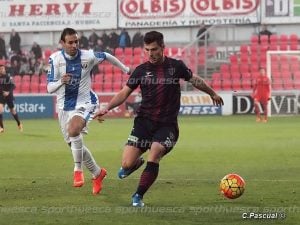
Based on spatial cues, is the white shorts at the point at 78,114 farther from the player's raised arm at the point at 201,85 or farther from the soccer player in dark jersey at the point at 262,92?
the soccer player in dark jersey at the point at 262,92

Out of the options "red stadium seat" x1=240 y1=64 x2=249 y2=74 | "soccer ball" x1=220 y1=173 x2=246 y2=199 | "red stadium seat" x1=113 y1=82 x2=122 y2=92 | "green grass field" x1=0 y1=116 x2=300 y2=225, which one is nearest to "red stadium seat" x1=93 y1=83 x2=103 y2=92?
"red stadium seat" x1=113 y1=82 x2=122 y2=92

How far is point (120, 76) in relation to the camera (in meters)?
35.6

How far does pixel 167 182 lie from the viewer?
11.7 meters

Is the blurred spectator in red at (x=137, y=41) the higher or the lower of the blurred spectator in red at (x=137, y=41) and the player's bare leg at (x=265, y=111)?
the higher

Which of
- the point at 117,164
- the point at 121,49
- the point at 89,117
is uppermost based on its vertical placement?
the point at 121,49

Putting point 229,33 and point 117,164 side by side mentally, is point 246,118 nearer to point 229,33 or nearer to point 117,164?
point 229,33

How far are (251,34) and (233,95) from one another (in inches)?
183

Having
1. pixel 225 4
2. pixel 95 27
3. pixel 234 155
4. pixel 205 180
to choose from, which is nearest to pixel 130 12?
pixel 95 27

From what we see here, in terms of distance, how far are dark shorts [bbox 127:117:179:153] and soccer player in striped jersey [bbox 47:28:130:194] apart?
1.34 metres

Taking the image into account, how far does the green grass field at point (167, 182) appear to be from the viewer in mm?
8633

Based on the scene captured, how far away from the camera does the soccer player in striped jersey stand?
1089 centimetres

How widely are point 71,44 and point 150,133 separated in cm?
200

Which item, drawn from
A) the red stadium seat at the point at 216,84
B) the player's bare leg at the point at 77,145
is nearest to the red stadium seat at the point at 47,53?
the red stadium seat at the point at 216,84

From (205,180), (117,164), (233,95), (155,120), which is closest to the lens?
(155,120)
